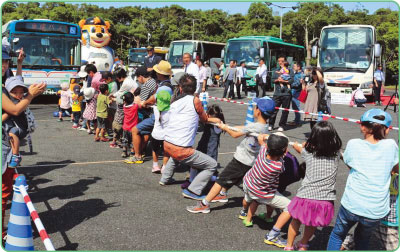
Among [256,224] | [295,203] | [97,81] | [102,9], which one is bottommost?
[256,224]

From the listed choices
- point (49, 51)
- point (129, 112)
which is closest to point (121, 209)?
point (129, 112)

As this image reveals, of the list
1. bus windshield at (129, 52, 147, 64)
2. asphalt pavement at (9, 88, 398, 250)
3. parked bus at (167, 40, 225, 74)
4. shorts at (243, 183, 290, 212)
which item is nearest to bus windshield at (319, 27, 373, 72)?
parked bus at (167, 40, 225, 74)

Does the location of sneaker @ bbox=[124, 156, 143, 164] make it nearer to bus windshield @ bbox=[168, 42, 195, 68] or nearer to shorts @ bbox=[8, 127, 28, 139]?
shorts @ bbox=[8, 127, 28, 139]

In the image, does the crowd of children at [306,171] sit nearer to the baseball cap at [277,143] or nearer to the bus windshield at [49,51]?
the baseball cap at [277,143]

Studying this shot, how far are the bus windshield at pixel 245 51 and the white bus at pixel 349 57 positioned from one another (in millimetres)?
5161

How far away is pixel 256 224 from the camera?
191 inches

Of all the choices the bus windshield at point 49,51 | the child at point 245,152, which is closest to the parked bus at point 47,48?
the bus windshield at point 49,51

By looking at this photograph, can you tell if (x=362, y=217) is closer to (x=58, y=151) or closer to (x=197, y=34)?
(x=58, y=151)

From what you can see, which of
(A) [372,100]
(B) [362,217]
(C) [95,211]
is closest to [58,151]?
(C) [95,211]

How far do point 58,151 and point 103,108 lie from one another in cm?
145

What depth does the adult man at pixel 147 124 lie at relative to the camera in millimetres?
6762

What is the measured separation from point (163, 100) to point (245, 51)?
19779 mm

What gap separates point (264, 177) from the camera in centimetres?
427

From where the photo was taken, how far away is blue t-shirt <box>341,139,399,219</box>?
3436mm
